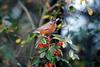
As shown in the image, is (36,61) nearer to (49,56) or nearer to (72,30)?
(49,56)

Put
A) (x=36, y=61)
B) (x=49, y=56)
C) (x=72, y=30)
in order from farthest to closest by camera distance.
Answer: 1. (x=72, y=30)
2. (x=36, y=61)
3. (x=49, y=56)

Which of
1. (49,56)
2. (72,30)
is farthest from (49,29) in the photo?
(72,30)

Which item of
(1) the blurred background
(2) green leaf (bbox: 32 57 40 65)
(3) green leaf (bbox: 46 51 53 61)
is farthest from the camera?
(1) the blurred background

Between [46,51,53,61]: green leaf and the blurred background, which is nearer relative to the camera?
[46,51,53,61]: green leaf

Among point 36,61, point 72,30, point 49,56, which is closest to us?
point 49,56

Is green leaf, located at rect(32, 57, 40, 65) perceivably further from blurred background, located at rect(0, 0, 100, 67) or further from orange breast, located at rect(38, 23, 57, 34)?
blurred background, located at rect(0, 0, 100, 67)

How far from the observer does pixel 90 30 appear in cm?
321

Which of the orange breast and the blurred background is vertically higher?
the orange breast

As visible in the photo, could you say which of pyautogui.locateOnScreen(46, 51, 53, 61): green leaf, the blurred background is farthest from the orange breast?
the blurred background

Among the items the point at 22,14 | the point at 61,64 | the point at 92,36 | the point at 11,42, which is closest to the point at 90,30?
the point at 92,36

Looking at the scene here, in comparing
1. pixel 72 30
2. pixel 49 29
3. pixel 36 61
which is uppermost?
pixel 49 29

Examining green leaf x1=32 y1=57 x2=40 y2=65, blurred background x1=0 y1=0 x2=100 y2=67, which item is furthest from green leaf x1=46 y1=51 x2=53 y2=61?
blurred background x1=0 y1=0 x2=100 y2=67

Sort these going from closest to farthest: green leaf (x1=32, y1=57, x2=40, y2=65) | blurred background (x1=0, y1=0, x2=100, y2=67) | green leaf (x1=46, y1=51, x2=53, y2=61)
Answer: green leaf (x1=46, y1=51, x2=53, y2=61) → green leaf (x1=32, y1=57, x2=40, y2=65) → blurred background (x1=0, y1=0, x2=100, y2=67)

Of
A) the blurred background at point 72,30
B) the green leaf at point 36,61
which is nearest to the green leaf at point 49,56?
the green leaf at point 36,61
